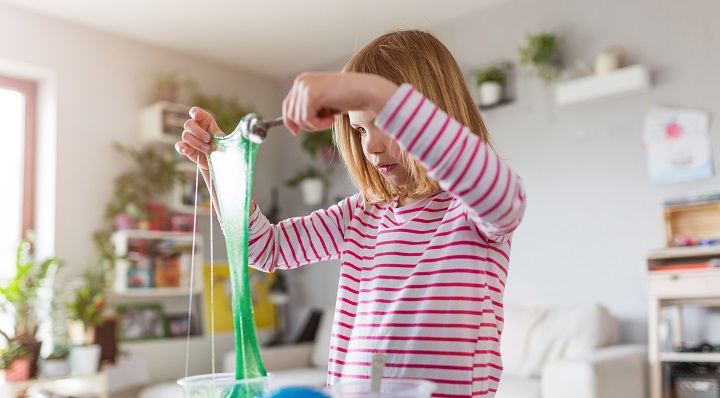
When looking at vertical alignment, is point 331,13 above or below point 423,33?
above

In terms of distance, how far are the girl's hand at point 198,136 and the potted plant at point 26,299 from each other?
8.35 feet

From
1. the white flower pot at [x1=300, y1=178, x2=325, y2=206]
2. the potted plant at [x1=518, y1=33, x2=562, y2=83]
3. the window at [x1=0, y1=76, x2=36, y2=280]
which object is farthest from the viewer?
the white flower pot at [x1=300, y1=178, x2=325, y2=206]

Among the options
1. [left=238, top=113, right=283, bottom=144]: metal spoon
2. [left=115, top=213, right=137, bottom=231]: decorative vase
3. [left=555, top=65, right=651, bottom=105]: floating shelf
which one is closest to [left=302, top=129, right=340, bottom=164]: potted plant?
[left=115, top=213, right=137, bottom=231]: decorative vase

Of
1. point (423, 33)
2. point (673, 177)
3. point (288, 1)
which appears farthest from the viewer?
point (288, 1)

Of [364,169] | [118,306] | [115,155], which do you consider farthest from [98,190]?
[364,169]

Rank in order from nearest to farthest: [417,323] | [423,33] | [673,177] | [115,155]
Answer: [417,323], [423,33], [673,177], [115,155]

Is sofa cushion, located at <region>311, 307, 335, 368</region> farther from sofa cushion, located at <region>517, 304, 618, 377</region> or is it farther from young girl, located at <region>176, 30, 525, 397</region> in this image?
young girl, located at <region>176, 30, 525, 397</region>

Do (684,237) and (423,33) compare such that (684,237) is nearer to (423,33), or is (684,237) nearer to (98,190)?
(423,33)

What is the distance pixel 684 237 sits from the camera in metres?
2.87

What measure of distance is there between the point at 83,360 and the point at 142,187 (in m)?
1.18

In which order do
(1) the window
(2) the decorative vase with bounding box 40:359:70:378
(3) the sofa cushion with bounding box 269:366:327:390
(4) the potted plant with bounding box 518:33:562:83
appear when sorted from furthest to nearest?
(1) the window → (4) the potted plant with bounding box 518:33:562:83 → (3) the sofa cushion with bounding box 269:366:327:390 → (2) the decorative vase with bounding box 40:359:70:378

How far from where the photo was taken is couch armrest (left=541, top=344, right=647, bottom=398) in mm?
2455

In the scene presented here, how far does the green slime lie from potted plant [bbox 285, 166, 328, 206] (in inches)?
144

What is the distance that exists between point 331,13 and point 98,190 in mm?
1647
